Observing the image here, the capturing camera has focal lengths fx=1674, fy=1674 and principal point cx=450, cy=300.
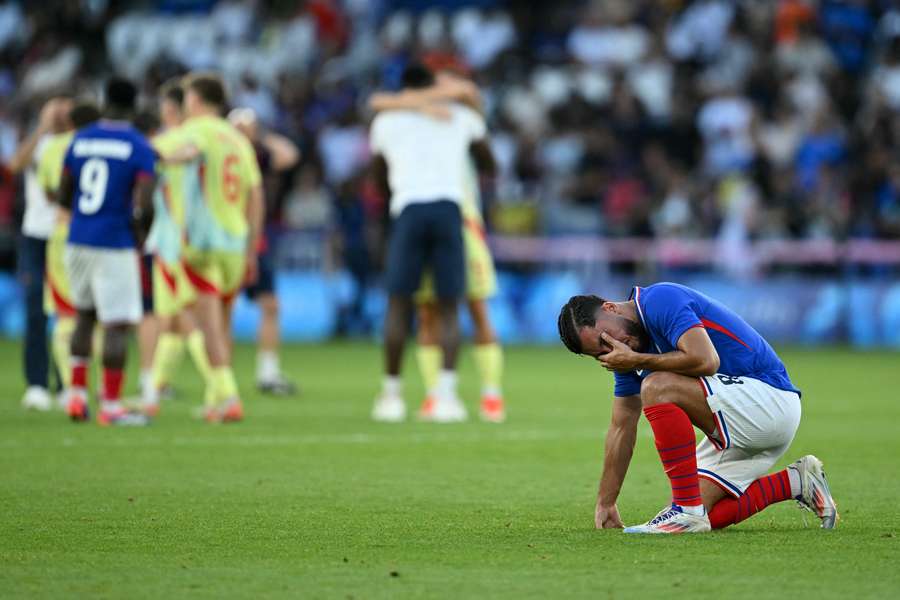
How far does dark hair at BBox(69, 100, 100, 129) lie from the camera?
12.3 m

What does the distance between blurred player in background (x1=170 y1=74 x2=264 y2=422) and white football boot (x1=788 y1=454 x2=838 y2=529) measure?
5.80 meters

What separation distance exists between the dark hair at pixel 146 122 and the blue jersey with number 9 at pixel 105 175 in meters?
1.63

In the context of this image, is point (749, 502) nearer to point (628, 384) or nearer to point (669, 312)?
point (628, 384)

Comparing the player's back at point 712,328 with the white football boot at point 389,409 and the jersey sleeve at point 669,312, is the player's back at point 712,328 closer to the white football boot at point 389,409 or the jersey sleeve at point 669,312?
the jersey sleeve at point 669,312

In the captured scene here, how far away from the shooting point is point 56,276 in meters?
13.3

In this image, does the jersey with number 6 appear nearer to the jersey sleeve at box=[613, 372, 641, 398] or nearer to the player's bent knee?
the jersey sleeve at box=[613, 372, 641, 398]

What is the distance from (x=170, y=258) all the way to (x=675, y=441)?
22.6 ft

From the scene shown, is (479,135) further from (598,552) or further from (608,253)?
(608,253)

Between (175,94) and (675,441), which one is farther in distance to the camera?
(175,94)

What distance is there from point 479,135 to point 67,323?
A: 12.8 feet

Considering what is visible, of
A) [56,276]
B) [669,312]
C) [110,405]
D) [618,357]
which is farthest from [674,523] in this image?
[56,276]

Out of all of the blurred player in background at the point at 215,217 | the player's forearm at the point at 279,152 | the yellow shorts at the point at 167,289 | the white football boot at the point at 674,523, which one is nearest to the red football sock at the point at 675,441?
the white football boot at the point at 674,523

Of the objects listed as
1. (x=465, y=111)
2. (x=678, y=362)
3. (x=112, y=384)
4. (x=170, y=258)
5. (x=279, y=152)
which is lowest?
(x=112, y=384)

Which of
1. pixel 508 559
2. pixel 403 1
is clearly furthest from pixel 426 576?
pixel 403 1
